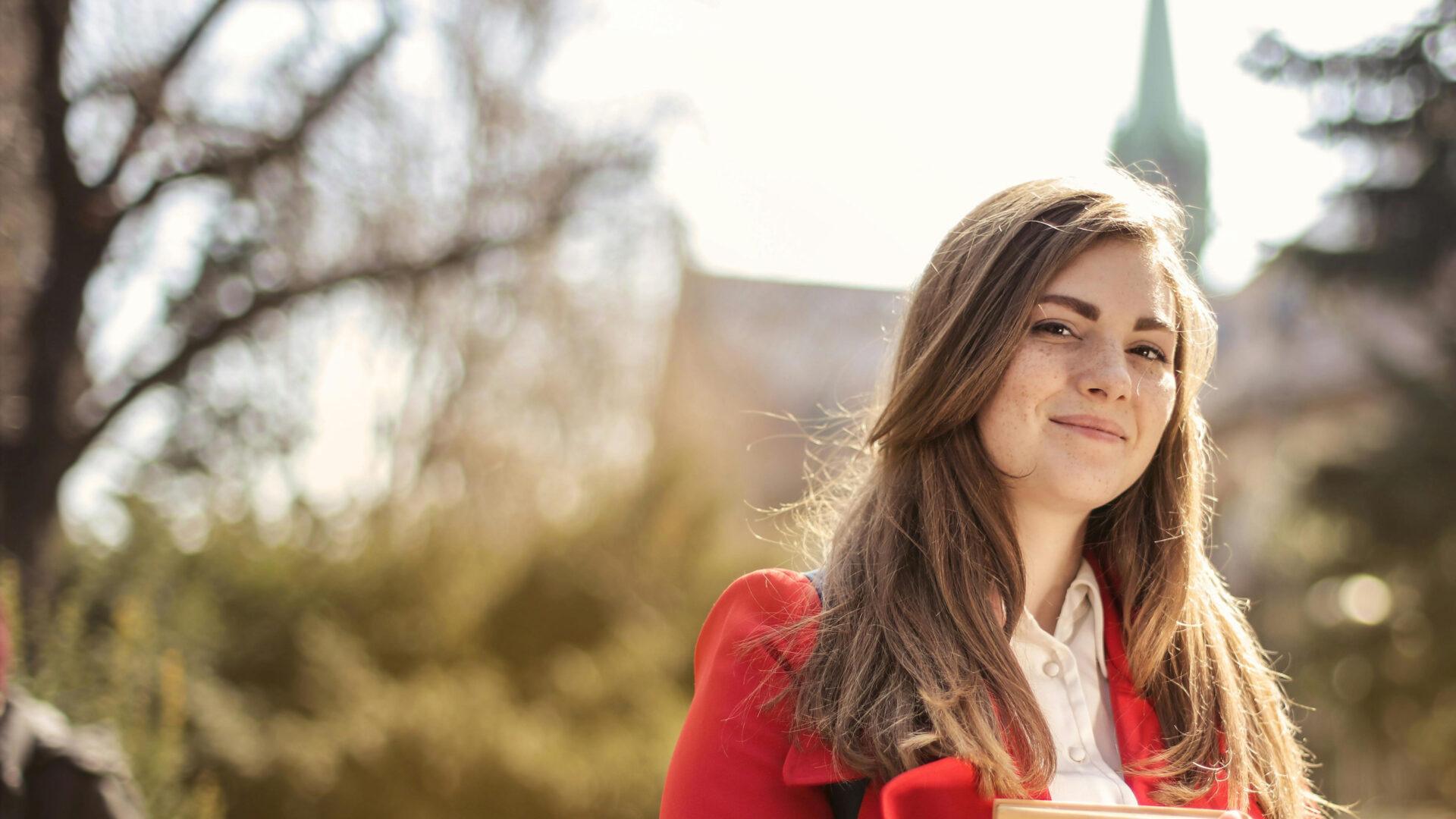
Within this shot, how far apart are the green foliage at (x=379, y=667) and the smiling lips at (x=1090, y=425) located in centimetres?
312

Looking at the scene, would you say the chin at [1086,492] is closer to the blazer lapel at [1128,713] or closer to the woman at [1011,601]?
the woman at [1011,601]

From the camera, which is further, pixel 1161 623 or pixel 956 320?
pixel 1161 623

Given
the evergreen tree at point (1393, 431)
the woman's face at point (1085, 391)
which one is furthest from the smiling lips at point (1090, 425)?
the evergreen tree at point (1393, 431)

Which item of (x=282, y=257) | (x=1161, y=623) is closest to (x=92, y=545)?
(x=282, y=257)

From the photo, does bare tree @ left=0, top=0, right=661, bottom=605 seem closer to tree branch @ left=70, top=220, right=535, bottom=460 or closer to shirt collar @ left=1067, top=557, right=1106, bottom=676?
tree branch @ left=70, top=220, right=535, bottom=460

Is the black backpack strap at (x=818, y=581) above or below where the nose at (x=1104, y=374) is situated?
below

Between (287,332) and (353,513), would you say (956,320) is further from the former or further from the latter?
(353,513)

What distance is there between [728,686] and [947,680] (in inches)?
11.4

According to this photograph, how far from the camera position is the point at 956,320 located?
5.59ft

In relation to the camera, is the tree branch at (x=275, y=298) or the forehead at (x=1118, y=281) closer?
the forehead at (x=1118, y=281)

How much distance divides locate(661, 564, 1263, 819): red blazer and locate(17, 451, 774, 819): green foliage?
275 centimetres

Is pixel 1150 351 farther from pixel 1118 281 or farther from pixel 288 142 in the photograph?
pixel 288 142

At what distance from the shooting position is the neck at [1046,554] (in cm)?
177

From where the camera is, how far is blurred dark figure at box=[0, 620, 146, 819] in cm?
309
